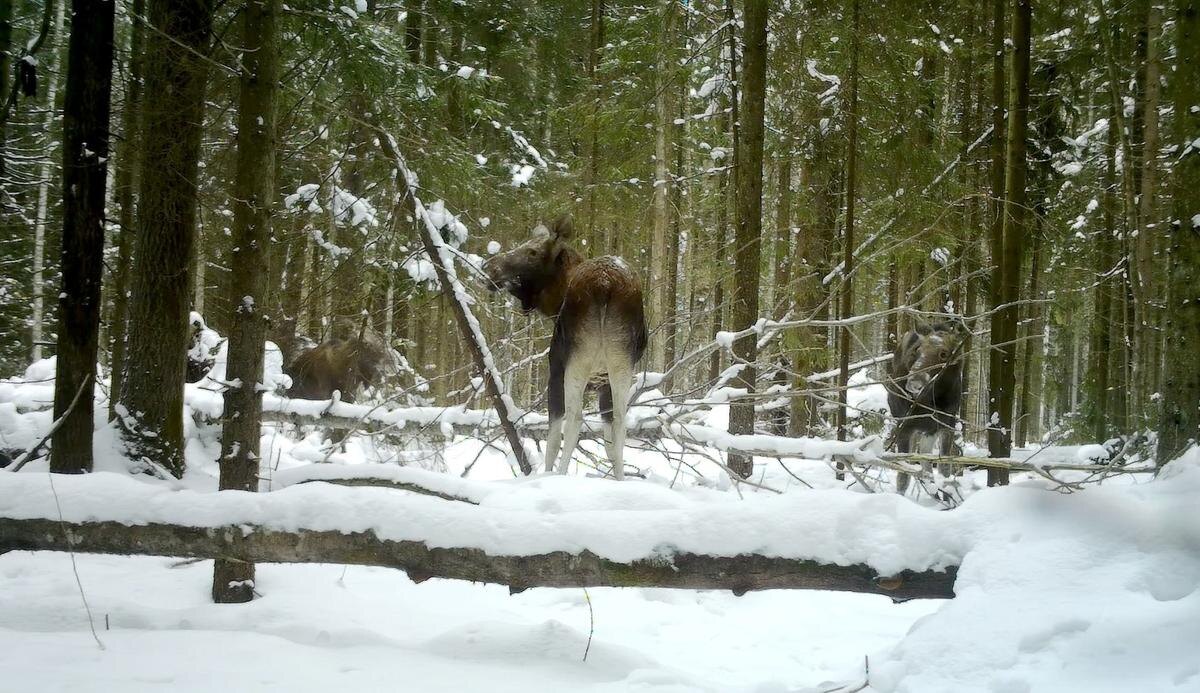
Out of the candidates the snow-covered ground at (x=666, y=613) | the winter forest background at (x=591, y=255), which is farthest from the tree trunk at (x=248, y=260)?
the snow-covered ground at (x=666, y=613)

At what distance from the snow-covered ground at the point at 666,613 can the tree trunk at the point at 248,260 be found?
32 centimetres

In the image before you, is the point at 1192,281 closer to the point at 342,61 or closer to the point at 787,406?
the point at 342,61

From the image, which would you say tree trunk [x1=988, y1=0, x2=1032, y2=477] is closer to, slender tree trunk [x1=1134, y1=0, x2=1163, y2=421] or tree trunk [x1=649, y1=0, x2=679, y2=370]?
slender tree trunk [x1=1134, y1=0, x2=1163, y2=421]

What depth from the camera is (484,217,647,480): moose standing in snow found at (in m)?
5.44

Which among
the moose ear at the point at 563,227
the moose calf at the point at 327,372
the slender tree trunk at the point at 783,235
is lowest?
the moose calf at the point at 327,372

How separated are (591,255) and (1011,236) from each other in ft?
16.3

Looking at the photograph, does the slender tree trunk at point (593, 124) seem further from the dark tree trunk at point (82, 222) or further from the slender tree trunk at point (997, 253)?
the dark tree trunk at point (82, 222)

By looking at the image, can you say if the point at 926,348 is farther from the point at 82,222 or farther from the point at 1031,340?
the point at 1031,340

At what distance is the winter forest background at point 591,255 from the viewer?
3.35 m

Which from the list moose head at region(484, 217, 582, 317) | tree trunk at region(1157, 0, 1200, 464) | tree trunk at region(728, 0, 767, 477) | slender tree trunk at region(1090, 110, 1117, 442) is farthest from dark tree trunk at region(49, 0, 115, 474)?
slender tree trunk at region(1090, 110, 1117, 442)

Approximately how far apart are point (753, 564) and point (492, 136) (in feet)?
43.1

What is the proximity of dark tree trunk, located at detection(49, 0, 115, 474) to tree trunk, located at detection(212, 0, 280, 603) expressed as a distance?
96 cm

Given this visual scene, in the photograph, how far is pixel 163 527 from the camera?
11.6 feet

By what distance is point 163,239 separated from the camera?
543cm
